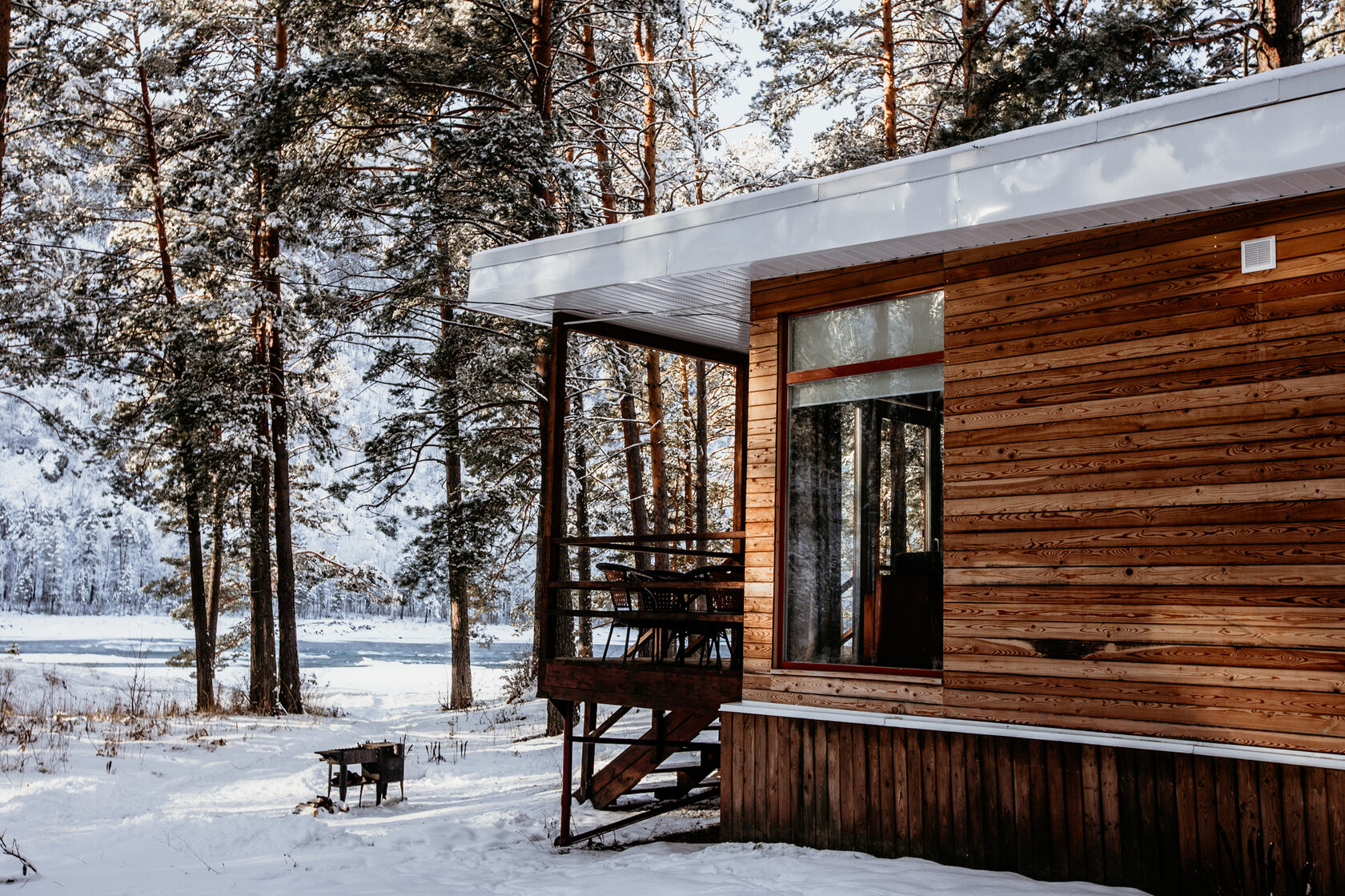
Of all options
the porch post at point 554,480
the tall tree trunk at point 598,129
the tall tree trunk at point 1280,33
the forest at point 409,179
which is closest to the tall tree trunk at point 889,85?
the forest at point 409,179

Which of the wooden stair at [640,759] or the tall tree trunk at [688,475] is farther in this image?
the tall tree trunk at [688,475]

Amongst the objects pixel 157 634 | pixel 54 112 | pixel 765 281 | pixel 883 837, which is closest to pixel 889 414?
pixel 765 281

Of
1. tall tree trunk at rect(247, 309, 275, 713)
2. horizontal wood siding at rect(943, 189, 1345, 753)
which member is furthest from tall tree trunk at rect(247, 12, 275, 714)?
horizontal wood siding at rect(943, 189, 1345, 753)

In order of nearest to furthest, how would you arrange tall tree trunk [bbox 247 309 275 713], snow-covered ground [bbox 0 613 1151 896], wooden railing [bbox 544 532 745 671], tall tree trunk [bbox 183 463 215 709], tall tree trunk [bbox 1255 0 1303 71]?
snow-covered ground [bbox 0 613 1151 896]
wooden railing [bbox 544 532 745 671]
tall tree trunk [bbox 1255 0 1303 71]
tall tree trunk [bbox 247 309 275 713]
tall tree trunk [bbox 183 463 215 709]

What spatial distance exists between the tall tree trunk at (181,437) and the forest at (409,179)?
68 millimetres

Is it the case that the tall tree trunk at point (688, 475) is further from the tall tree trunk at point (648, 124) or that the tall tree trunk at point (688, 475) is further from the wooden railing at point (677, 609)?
the wooden railing at point (677, 609)

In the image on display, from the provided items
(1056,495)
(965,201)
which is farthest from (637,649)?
(965,201)

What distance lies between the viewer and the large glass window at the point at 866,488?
5.58 meters

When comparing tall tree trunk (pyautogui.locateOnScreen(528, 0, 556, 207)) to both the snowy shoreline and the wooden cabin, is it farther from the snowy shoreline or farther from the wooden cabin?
the snowy shoreline

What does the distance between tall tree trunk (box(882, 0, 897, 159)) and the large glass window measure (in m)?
9.38

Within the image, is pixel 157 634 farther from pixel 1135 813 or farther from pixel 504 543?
pixel 1135 813

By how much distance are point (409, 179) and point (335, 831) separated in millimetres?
7849

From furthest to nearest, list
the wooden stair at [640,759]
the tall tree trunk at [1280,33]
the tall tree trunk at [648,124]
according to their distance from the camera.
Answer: the tall tree trunk at [648,124] → the tall tree trunk at [1280,33] → the wooden stair at [640,759]

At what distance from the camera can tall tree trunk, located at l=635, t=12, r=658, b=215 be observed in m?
15.0
